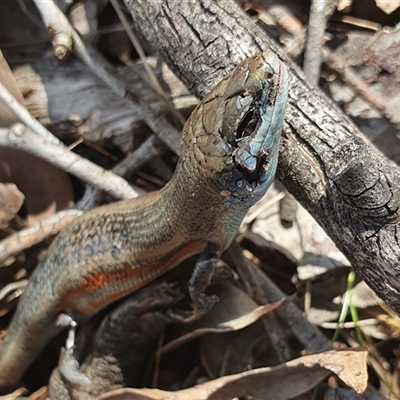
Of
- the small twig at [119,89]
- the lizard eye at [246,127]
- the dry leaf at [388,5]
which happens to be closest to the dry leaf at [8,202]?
the small twig at [119,89]

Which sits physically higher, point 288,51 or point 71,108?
point 71,108

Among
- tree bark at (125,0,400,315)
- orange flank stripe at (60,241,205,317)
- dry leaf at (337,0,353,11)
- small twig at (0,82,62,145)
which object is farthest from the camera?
dry leaf at (337,0,353,11)

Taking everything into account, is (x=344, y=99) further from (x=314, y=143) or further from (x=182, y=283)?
(x=182, y=283)

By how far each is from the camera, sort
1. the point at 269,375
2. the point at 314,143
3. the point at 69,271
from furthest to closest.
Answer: the point at 69,271 < the point at 269,375 < the point at 314,143

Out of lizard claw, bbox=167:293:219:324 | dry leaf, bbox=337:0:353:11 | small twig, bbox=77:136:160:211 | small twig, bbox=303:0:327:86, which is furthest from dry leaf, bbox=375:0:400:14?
lizard claw, bbox=167:293:219:324

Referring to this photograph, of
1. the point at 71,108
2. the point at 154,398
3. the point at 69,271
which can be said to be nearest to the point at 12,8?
the point at 71,108

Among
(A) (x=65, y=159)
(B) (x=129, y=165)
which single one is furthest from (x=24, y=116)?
(B) (x=129, y=165)

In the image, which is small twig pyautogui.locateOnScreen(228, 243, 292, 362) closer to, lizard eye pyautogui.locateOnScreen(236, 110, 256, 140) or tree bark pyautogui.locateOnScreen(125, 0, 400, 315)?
tree bark pyautogui.locateOnScreen(125, 0, 400, 315)
